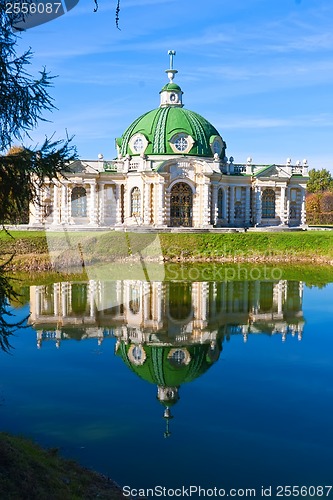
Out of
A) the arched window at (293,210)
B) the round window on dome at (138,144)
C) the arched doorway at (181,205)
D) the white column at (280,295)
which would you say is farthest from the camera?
the arched window at (293,210)

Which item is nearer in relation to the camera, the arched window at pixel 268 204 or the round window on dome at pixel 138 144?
the round window on dome at pixel 138 144

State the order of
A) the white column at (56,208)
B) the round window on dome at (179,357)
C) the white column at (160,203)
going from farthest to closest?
the white column at (56,208), the white column at (160,203), the round window on dome at (179,357)

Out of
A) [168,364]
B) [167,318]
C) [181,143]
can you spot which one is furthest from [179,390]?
[181,143]

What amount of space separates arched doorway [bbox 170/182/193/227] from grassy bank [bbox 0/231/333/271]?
5.87 metres

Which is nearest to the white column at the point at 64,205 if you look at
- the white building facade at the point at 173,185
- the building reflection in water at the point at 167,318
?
the white building facade at the point at 173,185

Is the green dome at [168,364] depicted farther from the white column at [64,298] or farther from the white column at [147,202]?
the white column at [147,202]

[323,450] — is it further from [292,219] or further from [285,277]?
[292,219]

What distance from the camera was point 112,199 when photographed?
150ft

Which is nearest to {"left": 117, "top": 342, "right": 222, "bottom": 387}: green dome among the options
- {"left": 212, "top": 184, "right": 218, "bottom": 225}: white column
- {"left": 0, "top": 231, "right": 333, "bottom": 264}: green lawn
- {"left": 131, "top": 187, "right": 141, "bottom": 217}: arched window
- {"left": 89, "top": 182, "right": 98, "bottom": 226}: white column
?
{"left": 0, "top": 231, "right": 333, "bottom": 264}: green lawn

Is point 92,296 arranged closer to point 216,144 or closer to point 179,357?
point 179,357

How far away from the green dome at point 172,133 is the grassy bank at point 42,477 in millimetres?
37209

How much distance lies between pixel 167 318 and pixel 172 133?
27195 millimetres

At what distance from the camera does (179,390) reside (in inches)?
476

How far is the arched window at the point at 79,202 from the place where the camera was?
148 feet
